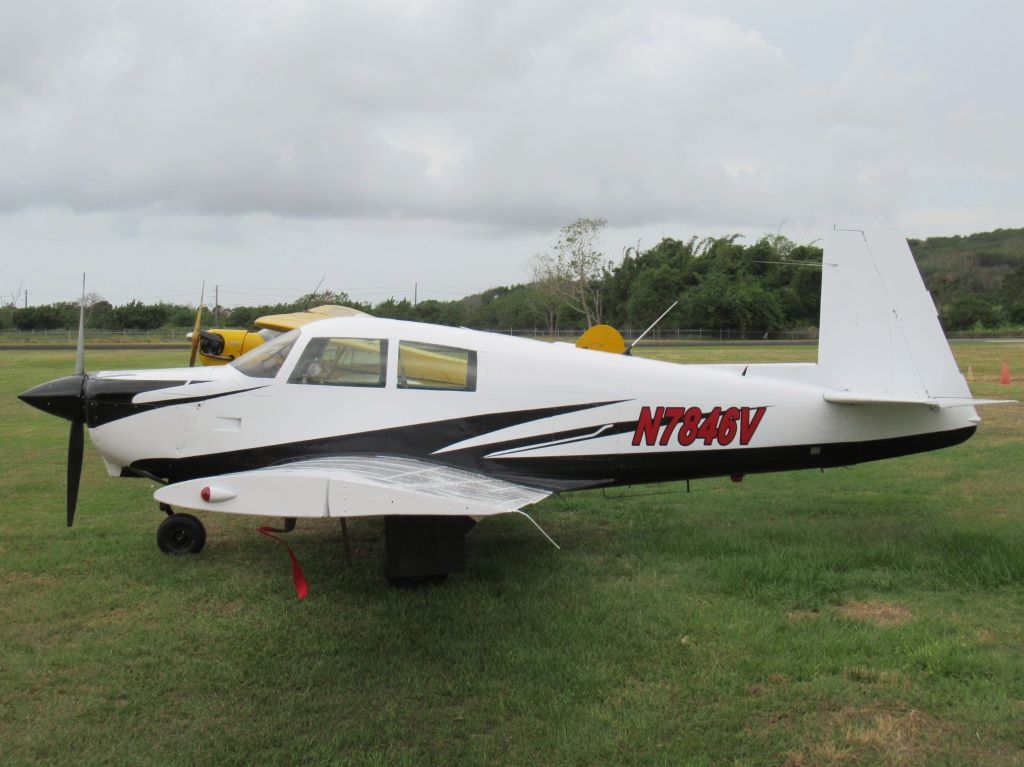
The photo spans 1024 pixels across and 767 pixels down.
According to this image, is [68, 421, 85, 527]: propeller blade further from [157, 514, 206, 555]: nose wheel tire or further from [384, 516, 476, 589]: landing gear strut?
[384, 516, 476, 589]: landing gear strut

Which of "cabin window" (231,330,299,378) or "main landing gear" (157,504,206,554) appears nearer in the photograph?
"cabin window" (231,330,299,378)

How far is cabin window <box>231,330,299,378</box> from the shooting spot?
5809 millimetres

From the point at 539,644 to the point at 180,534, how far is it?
3285 millimetres

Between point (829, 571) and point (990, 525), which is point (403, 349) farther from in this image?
point (990, 525)

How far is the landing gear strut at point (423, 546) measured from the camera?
5.12 meters

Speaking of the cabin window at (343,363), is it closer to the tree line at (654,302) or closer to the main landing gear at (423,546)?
the main landing gear at (423,546)

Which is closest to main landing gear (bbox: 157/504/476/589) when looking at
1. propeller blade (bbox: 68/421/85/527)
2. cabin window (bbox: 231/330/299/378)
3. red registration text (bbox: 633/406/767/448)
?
cabin window (bbox: 231/330/299/378)

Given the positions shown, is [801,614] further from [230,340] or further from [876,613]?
[230,340]

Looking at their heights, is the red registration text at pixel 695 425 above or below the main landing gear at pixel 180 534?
above

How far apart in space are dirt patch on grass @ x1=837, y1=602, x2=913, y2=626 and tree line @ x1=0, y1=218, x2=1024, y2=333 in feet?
130

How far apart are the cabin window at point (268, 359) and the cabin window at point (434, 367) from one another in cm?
87

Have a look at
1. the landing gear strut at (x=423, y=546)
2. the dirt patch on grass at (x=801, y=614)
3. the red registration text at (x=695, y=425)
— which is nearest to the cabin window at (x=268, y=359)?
the landing gear strut at (x=423, y=546)

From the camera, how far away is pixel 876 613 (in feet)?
16.1

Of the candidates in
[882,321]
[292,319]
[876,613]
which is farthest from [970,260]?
[876,613]
